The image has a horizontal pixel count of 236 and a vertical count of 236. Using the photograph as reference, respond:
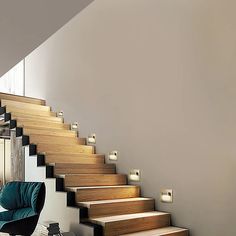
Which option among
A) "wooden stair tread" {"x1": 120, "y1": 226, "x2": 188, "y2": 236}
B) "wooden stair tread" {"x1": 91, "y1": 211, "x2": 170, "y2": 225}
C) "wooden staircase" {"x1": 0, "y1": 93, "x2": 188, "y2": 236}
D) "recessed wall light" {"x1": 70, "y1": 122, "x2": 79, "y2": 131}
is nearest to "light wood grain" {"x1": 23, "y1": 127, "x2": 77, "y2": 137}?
"wooden staircase" {"x1": 0, "y1": 93, "x2": 188, "y2": 236}

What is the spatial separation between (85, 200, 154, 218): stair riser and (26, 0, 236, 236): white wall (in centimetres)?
25

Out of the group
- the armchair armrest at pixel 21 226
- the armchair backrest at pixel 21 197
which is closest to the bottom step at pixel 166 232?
the armchair armrest at pixel 21 226

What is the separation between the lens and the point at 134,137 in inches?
190

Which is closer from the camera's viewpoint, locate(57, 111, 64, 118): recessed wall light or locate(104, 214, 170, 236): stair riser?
locate(104, 214, 170, 236): stair riser

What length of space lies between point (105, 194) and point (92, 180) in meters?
0.37

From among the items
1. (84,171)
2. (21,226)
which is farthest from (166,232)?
(21,226)

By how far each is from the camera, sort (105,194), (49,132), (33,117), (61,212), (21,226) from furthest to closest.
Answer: (33,117) → (49,132) → (105,194) → (61,212) → (21,226)

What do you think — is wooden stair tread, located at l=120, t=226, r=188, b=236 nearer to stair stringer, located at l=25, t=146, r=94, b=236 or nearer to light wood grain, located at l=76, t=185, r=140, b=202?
stair stringer, located at l=25, t=146, r=94, b=236

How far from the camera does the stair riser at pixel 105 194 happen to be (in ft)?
13.4

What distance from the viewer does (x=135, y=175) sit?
187 inches

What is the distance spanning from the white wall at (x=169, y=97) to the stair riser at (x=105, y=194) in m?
0.22

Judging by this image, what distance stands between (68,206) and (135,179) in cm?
114

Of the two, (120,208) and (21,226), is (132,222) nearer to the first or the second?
(120,208)

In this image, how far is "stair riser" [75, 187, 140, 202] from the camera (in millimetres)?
4071
